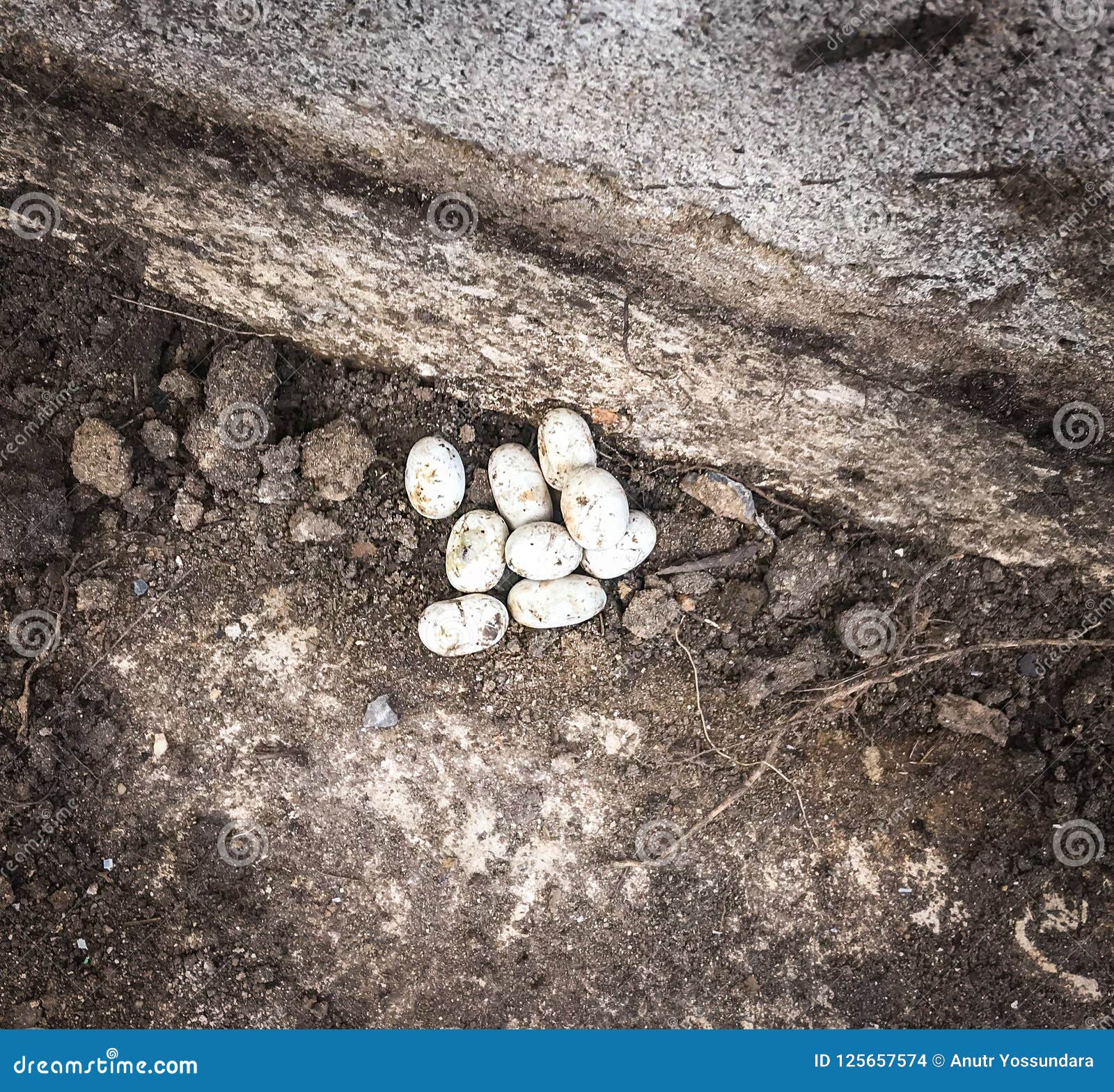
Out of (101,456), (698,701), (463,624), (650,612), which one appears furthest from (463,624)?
(101,456)

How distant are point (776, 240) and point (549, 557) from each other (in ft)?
3.47

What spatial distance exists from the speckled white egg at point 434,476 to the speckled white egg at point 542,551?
236 millimetres

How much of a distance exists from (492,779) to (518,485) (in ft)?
3.17

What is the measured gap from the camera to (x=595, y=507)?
2.25m

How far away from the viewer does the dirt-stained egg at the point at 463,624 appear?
239cm

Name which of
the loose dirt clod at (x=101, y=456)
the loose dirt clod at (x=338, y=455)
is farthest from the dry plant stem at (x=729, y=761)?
the loose dirt clod at (x=101, y=456)

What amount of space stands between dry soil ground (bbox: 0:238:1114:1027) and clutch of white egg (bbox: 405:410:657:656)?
0.35ft

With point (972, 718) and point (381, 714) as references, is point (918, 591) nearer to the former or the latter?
point (972, 718)

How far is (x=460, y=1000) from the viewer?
2568mm

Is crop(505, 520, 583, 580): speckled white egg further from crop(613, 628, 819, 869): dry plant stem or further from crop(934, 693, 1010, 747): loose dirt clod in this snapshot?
crop(934, 693, 1010, 747): loose dirt clod

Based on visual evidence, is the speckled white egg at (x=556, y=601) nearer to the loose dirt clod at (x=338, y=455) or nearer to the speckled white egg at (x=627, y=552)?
the speckled white egg at (x=627, y=552)

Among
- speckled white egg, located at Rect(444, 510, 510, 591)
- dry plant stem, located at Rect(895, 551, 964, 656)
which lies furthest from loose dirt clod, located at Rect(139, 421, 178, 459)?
dry plant stem, located at Rect(895, 551, 964, 656)

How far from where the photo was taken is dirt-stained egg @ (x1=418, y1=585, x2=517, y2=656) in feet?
7.84

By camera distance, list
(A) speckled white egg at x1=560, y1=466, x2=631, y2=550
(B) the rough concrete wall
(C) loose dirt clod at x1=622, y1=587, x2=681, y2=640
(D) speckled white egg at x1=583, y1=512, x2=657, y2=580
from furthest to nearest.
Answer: (C) loose dirt clod at x1=622, y1=587, x2=681, y2=640 < (D) speckled white egg at x1=583, y1=512, x2=657, y2=580 < (A) speckled white egg at x1=560, y1=466, x2=631, y2=550 < (B) the rough concrete wall
